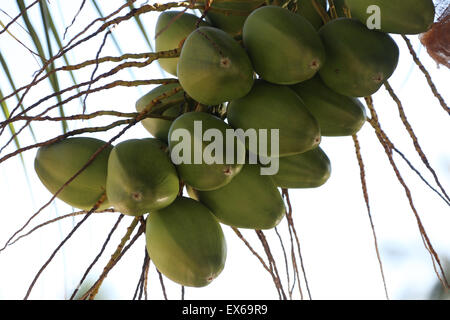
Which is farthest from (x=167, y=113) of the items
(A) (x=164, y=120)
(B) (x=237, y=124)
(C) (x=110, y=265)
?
(C) (x=110, y=265)

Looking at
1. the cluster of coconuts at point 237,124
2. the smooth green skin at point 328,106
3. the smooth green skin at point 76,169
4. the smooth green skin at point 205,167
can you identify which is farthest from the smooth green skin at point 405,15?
the smooth green skin at point 76,169

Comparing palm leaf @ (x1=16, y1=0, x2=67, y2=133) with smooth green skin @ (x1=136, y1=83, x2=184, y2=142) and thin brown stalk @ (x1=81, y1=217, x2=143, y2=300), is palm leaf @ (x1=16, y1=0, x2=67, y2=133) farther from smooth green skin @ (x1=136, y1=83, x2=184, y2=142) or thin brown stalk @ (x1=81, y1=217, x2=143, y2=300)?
thin brown stalk @ (x1=81, y1=217, x2=143, y2=300)

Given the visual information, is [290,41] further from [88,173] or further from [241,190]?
[88,173]

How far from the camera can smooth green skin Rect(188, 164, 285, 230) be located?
2.44ft

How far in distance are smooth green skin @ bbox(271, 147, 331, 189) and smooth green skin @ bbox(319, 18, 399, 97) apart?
10cm

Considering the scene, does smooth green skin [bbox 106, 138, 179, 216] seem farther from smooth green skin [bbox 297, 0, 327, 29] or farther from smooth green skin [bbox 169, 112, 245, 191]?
smooth green skin [bbox 297, 0, 327, 29]

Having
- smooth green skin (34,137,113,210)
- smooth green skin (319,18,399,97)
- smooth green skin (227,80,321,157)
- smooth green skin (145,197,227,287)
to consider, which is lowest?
smooth green skin (145,197,227,287)

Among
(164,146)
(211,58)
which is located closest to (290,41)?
(211,58)

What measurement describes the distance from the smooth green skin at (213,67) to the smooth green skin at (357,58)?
11 cm

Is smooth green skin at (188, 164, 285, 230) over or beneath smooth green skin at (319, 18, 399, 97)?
beneath

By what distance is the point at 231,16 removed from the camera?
2.78 feet

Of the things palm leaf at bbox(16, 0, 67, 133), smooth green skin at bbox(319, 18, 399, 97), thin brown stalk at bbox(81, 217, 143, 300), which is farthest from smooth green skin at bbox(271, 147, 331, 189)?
palm leaf at bbox(16, 0, 67, 133)

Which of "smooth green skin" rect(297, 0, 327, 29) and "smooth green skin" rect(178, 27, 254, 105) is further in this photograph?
"smooth green skin" rect(297, 0, 327, 29)

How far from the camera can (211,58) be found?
0.68m
